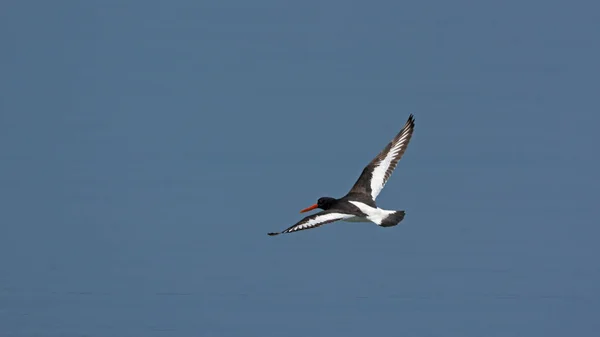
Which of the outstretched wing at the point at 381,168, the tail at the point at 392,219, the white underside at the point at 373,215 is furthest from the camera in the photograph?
the outstretched wing at the point at 381,168

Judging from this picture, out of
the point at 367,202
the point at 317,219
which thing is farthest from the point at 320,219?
the point at 367,202

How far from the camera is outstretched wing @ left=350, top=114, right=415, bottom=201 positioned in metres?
16.8

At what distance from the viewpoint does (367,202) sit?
16.1 meters

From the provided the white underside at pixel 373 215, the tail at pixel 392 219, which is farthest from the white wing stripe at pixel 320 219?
the tail at pixel 392 219

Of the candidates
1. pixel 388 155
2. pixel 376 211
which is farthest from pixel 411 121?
pixel 376 211

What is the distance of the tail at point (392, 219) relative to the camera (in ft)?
48.7

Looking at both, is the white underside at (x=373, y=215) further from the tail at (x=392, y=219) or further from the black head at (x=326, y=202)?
the black head at (x=326, y=202)

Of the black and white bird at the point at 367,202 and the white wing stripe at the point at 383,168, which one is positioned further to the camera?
the white wing stripe at the point at 383,168

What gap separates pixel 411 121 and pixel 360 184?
1.55 metres

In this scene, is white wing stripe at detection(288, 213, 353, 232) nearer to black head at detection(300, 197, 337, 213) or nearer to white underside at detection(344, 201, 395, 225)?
white underside at detection(344, 201, 395, 225)

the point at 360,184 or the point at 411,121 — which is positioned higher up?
the point at 411,121

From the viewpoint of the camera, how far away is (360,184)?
1688 centimetres

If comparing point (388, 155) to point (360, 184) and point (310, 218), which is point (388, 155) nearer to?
point (360, 184)

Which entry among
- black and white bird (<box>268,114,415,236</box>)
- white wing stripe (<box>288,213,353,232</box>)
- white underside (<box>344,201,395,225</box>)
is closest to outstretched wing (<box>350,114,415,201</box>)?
black and white bird (<box>268,114,415,236</box>)
